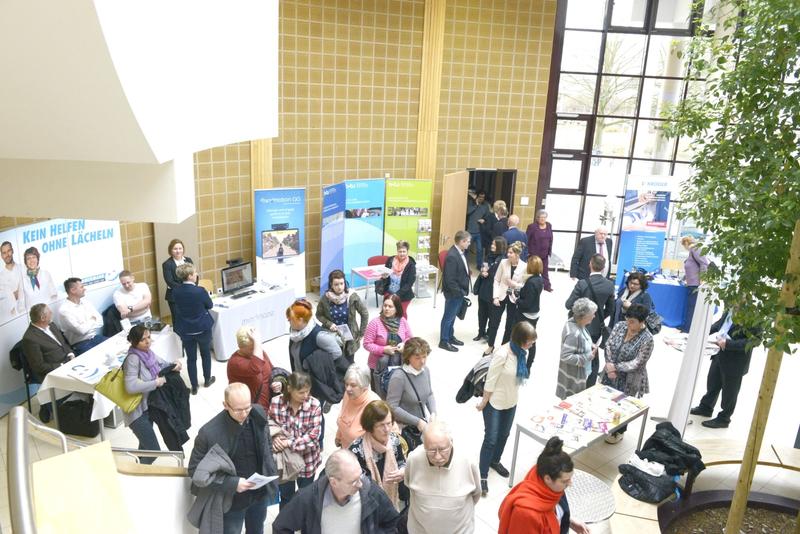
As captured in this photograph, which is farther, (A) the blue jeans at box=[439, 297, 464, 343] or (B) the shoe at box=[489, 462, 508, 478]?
(A) the blue jeans at box=[439, 297, 464, 343]

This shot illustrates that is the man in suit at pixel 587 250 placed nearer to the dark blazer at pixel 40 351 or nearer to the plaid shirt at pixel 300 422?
the plaid shirt at pixel 300 422

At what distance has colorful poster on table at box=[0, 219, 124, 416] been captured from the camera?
632 centimetres

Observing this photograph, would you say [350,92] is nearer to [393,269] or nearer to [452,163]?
[452,163]

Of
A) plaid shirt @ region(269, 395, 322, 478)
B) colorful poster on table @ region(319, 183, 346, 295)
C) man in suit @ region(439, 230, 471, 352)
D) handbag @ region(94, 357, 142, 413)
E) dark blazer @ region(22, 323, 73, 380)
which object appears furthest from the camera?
colorful poster on table @ region(319, 183, 346, 295)

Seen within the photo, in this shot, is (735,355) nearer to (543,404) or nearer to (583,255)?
(543,404)

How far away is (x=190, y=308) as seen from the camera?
659 cm

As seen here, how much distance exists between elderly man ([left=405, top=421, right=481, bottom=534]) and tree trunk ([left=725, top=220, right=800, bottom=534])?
5.56 feet

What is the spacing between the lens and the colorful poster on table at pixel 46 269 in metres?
6.32

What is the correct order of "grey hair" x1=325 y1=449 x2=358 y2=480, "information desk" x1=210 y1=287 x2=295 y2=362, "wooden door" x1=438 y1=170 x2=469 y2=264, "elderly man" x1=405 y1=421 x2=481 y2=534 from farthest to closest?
"wooden door" x1=438 y1=170 x2=469 y2=264 → "information desk" x1=210 y1=287 x2=295 y2=362 → "elderly man" x1=405 y1=421 x2=481 y2=534 → "grey hair" x1=325 y1=449 x2=358 y2=480

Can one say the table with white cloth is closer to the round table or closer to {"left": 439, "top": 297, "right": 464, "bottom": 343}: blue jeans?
{"left": 439, "top": 297, "right": 464, "bottom": 343}: blue jeans

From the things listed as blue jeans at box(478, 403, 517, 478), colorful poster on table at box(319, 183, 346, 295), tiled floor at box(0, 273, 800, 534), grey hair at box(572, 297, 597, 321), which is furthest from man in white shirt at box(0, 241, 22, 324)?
grey hair at box(572, 297, 597, 321)

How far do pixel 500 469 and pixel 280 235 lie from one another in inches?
213

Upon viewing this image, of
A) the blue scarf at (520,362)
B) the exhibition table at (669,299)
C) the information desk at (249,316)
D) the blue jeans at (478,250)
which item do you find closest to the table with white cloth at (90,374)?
the information desk at (249,316)

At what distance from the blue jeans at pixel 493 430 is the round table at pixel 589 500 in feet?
2.20
